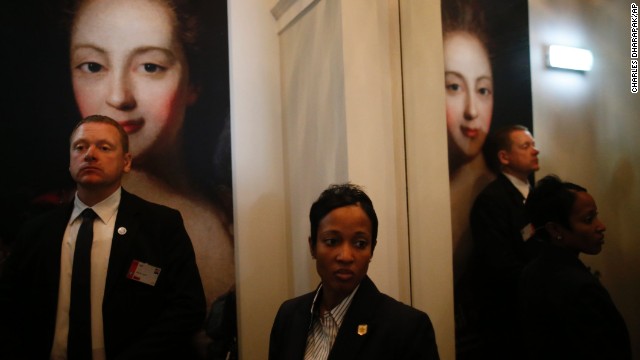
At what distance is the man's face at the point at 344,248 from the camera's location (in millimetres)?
1772

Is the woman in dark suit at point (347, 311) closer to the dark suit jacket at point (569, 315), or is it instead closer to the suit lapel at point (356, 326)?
the suit lapel at point (356, 326)

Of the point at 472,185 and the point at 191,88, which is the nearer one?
the point at 472,185

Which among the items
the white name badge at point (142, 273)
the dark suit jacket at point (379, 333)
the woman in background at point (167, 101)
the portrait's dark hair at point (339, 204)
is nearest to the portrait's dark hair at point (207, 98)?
the woman in background at point (167, 101)

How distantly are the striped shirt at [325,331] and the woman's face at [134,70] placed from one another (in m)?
1.61

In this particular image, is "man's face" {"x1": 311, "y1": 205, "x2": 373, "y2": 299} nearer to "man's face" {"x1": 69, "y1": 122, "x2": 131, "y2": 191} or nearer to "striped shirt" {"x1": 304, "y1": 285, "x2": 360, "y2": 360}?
"striped shirt" {"x1": 304, "y1": 285, "x2": 360, "y2": 360}

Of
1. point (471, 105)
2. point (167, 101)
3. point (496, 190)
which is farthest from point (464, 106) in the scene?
point (167, 101)

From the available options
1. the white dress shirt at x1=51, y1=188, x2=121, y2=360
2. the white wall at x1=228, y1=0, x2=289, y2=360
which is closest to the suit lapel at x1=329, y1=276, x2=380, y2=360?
the white dress shirt at x1=51, y1=188, x2=121, y2=360

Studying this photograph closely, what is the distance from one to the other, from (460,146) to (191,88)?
67.4 inches

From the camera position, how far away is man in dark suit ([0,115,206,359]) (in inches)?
87.6

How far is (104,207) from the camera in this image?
2.39 metres

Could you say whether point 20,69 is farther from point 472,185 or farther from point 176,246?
point 472,185

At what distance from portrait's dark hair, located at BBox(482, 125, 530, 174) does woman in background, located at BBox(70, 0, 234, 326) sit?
163 cm

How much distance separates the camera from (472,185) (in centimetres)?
252

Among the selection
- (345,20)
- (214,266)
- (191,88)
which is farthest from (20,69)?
(345,20)
